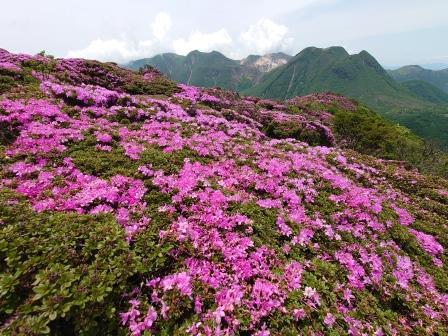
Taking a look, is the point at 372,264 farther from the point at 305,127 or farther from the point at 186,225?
the point at 305,127

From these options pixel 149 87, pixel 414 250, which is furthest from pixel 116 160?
pixel 149 87

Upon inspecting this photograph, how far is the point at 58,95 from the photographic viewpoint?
1692 centimetres

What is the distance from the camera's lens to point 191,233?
813 centimetres

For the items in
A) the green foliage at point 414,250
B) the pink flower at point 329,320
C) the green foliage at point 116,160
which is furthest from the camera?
the green foliage at point 116,160

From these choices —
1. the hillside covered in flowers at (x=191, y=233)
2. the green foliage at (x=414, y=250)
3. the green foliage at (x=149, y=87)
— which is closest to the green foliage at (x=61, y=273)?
the hillside covered in flowers at (x=191, y=233)

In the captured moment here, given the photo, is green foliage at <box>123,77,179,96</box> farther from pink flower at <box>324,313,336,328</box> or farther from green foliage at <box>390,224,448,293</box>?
pink flower at <box>324,313,336,328</box>

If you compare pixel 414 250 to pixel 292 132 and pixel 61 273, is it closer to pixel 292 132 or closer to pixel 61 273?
pixel 61 273

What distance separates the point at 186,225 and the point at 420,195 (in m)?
15.9

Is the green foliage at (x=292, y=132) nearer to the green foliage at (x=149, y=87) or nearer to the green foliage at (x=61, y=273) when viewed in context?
the green foliage at (x=149, y=87)

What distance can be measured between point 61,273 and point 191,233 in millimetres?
3353

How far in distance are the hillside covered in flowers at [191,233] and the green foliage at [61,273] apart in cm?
3

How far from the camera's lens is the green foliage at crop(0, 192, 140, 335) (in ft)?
17.7

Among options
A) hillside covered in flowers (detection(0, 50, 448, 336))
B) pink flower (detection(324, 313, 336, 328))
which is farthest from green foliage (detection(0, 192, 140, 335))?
pink flower (detection(324, 313, 336, 328))

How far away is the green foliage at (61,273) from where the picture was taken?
5.40m
